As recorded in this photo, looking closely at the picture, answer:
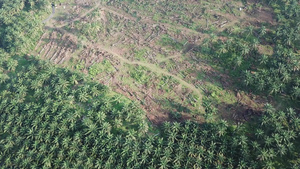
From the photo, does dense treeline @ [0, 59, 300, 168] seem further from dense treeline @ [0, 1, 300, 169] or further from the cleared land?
the cleared land

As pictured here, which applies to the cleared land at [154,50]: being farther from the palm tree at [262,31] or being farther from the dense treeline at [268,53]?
the palm tree at [262,31]

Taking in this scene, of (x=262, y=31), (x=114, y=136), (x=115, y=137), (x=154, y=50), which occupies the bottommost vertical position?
(x=114, y=136)

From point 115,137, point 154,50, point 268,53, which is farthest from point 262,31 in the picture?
point 115,137

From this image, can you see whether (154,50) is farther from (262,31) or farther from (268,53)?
(268,53)

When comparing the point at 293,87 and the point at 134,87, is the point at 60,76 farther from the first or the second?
the point at 293,87

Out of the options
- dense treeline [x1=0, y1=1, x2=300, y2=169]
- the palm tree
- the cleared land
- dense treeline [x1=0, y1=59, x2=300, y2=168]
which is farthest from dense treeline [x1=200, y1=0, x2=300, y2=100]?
dense treeline [x1=0, y1=59, x2=300, y2=168]

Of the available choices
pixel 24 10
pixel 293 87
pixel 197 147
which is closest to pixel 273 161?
pixel 197 147
